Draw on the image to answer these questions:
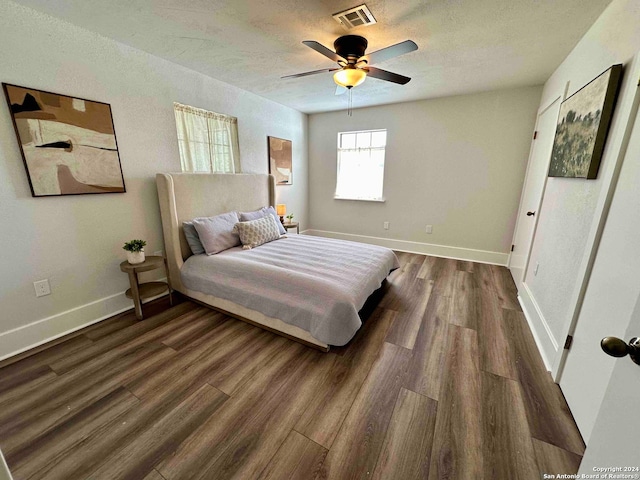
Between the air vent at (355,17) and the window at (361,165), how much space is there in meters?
2.55

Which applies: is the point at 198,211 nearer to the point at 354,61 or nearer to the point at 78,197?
the point at 78,197

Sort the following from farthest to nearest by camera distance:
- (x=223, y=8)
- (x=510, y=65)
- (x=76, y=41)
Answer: (x=510, y=65) → (x=76, y=41) → (x=223, y=8)

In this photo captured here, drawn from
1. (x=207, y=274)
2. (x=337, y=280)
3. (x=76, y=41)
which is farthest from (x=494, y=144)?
(x=76, y=41)

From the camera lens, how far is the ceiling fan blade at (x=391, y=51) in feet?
5.57

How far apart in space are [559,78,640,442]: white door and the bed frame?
1.48 meters

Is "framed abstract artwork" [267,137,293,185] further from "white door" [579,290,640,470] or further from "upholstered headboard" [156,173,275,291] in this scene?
"white door" [579,290,640,470]

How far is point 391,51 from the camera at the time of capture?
184 centimetres

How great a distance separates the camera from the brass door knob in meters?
0.59


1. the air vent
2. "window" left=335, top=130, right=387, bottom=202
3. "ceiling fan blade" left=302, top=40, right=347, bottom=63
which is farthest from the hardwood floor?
"window" left=335, top=130, right=387, bottom=202

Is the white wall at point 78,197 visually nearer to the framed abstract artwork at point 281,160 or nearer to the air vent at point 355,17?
the framed abstract artwork at point 281,160

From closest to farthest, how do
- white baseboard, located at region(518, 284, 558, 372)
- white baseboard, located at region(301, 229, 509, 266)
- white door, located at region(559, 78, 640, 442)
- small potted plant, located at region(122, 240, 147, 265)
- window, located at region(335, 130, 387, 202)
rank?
white door, located at region(559, 78, 640, 442) < white baseboard, located at region(518, 284, 558, 372) < small potted plant, located at region(122, 240, 147, 265) < white baseboard, located at region(301, 229, 509, 266) < window, located at region(335, 130, 387, 202)

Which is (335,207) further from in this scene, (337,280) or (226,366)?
(226,366)

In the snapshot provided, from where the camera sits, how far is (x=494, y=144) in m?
3.59

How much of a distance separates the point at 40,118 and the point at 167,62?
1277mm
